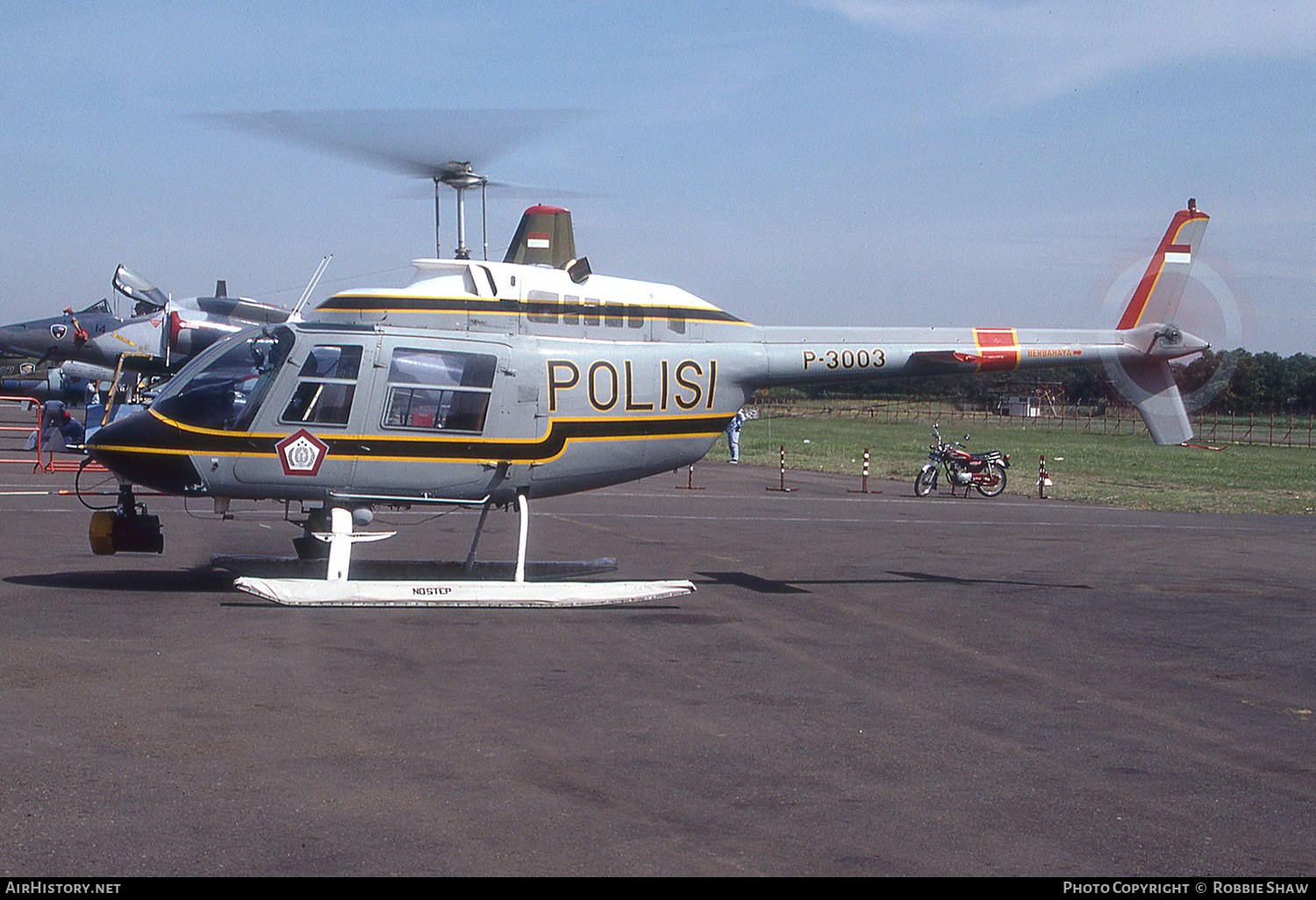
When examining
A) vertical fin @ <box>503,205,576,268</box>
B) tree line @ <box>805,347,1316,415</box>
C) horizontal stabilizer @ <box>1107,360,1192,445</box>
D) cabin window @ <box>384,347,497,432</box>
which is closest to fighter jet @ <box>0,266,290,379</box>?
vertical fin @ <box>503,205,576,268</box>

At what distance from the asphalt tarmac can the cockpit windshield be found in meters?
1.73

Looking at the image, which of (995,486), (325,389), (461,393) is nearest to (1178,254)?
(461,393)

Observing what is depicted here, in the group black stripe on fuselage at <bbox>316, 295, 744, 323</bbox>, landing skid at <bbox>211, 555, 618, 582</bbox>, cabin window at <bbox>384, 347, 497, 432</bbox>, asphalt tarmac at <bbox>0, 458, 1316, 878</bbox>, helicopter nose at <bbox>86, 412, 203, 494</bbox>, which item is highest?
black stripe on fuselage at <bbox>316, 295, 744, 323</bbox>

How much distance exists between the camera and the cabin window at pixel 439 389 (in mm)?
11328

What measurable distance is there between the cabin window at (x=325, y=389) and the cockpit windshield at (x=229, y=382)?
28 cm

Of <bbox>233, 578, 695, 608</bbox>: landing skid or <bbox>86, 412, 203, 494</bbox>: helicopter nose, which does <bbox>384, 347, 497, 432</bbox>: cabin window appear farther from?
<bbox>86, 412, 203, 494</bbox>: helicopter nose

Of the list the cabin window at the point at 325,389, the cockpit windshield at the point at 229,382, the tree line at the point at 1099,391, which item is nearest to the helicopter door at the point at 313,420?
the cabin window at the point at 325,389

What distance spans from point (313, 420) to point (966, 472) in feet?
59.8

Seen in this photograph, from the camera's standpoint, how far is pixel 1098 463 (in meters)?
40.4

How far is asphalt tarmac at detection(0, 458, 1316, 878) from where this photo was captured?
4926 millimetres

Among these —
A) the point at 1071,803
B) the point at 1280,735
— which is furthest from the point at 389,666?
the point at 1280,735

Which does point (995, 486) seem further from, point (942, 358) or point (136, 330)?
point (136, 330)
